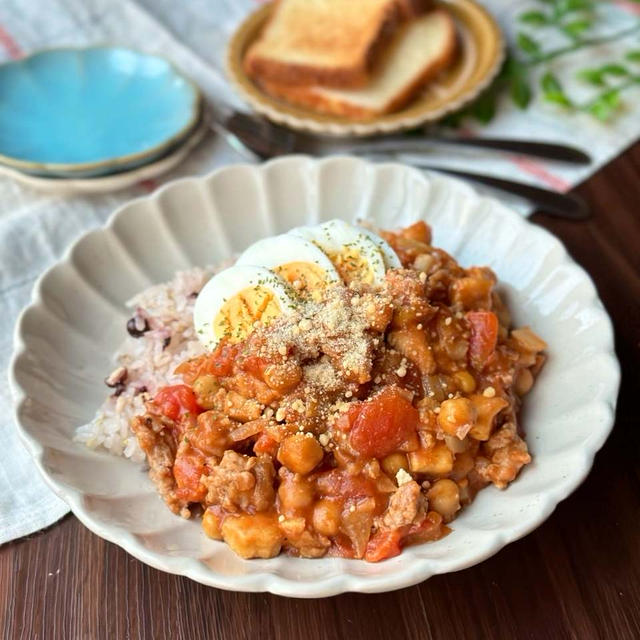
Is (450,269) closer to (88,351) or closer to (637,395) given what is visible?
(637,395)

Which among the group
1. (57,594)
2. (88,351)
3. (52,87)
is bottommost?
(57,594)

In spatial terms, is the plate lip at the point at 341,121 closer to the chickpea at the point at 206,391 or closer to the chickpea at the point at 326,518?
the chickpea at the point at 206,391

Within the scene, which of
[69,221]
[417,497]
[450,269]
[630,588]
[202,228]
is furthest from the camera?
[69,221]

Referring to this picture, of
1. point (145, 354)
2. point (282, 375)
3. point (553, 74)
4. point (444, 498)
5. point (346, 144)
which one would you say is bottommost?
point (553, 74)

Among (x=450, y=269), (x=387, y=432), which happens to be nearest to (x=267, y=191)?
(x=450, y=269)

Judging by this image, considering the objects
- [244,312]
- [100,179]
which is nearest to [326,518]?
[244,312]

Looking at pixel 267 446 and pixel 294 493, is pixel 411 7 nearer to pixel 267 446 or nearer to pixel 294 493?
pixel 267 446

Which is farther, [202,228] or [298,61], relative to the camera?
[298,61]
